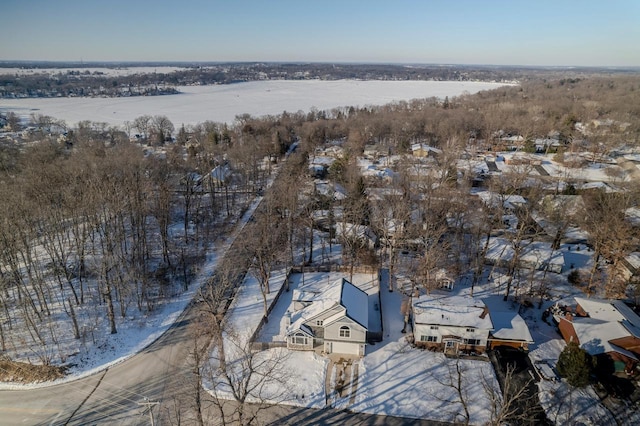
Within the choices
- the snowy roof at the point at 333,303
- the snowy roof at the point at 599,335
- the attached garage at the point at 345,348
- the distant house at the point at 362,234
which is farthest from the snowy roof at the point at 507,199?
the attached garage at the point at 345,348

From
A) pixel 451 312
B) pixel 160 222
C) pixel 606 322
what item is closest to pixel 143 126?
pixel 160 222

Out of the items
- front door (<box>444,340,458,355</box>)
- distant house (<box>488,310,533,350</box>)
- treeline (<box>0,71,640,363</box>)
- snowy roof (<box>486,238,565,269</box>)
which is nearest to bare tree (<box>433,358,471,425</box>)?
front door (<box>444,340,458,355</box>)

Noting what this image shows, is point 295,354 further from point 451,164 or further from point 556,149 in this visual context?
point 556,149

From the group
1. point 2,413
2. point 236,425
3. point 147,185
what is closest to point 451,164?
point 147,185

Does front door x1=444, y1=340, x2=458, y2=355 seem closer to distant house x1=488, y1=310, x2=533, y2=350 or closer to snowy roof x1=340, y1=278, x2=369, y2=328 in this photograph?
distant house x1=488, y1=310, x2=533, y2=350

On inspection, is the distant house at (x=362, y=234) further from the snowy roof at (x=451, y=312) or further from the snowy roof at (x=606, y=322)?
the snowy roof at (x=606, y=322)

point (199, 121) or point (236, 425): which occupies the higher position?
point (199, 121)

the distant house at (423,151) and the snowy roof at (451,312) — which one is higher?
the distant house at (423,151)
